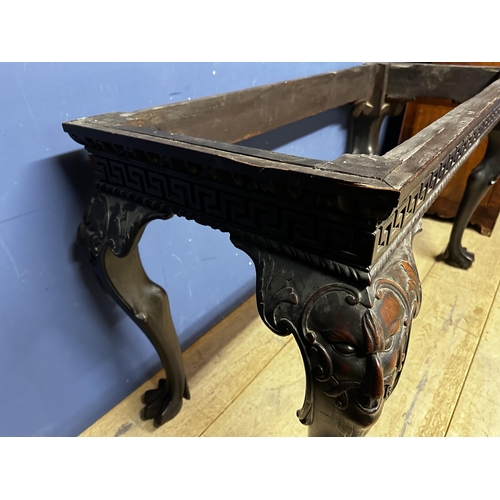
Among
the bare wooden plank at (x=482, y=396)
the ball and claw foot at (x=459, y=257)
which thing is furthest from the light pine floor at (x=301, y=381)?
the ball and claw foot at (x=459, y=257)

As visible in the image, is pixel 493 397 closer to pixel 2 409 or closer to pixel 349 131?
pixel 349 131

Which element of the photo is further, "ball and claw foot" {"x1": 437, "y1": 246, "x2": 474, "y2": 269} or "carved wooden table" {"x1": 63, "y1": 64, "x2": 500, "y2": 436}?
"ball and claw foot" {"x1": 437, "y1": 246, "x2": 474, "y2": 269}

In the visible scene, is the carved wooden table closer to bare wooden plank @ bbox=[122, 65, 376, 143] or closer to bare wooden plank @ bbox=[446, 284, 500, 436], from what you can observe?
bare wooden plank @ bbox=[122, 65, 376, 143]

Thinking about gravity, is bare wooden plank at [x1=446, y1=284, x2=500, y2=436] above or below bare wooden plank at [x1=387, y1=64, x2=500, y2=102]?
below

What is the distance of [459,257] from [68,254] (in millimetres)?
1177

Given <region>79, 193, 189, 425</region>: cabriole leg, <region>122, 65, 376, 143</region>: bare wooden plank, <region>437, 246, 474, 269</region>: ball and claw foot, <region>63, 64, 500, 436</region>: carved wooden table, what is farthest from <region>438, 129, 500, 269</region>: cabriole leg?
<region>79, 193, 189, 425</region>: cabriole leg

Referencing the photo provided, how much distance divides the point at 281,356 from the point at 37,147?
71cm

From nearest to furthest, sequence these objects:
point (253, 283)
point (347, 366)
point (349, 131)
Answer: point (347, 366)
point (253, 283)
point (349, 131)

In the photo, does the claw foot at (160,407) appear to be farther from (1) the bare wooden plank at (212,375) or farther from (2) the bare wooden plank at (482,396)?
(2) the bare wooden plank at (482,396)

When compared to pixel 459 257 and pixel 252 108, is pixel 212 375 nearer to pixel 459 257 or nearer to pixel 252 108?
pixel 252 108

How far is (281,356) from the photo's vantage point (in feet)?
3.27

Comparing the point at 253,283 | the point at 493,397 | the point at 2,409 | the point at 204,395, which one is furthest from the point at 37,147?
the point at 493,397

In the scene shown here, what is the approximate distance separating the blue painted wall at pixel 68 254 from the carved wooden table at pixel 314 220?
58 mm

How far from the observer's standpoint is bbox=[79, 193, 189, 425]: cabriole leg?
1.96 ft
